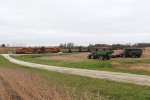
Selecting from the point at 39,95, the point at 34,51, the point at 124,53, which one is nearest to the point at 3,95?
the point at 39,95

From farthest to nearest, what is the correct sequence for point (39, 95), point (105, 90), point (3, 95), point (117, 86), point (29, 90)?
1. point (117, 86)
2. point (105, 90)
3. point (3, 95)
4. point (29, 90)
5. point (39, 95)

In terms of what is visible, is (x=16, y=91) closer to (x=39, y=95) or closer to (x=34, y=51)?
(x=39, y=95)

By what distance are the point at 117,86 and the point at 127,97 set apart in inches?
144

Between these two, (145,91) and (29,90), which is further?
(145,91)

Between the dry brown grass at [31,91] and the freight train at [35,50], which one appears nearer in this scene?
the dry brown grass at [31,91]

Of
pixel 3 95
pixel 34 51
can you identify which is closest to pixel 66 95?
pixel 3 95

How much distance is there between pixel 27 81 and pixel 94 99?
519 centimetres

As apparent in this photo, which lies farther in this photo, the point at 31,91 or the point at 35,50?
the point at 35,50

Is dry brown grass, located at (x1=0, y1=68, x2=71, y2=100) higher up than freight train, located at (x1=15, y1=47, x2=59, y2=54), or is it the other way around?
freight train, located at (x1=15, y1=47, x2=59, y2=54)

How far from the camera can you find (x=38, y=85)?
14.7 m

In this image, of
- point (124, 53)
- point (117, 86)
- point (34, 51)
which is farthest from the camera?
point (34, 51)

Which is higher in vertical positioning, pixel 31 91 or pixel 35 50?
pixel 35 50

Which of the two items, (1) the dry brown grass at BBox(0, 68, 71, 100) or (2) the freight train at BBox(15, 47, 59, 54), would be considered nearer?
(1) the dry brown grass at BBox(0, 68, 71, 100)

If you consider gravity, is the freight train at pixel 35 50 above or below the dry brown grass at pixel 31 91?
above
